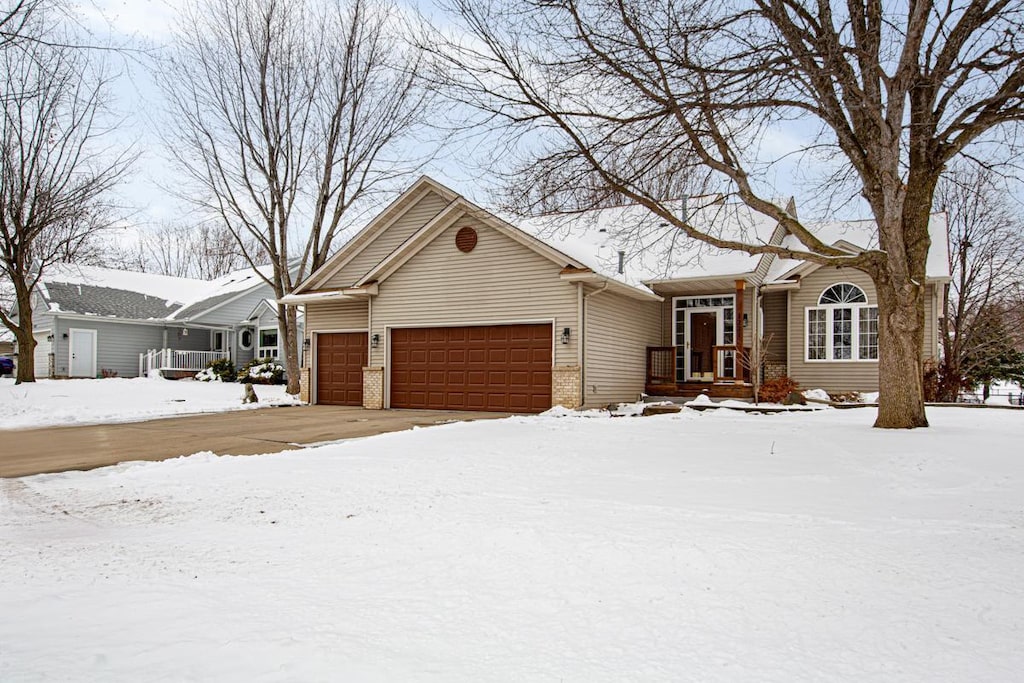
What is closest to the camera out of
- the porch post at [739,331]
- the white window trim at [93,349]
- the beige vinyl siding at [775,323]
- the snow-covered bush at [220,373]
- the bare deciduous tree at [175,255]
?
the porch post at [739,331]

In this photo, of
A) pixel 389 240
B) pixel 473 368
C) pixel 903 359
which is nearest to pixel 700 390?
pixel 473 368

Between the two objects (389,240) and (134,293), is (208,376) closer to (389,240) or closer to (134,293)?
(134,293)

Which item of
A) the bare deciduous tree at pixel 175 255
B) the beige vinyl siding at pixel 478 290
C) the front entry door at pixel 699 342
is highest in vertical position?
the bare deciduous tree at pixel 175 255

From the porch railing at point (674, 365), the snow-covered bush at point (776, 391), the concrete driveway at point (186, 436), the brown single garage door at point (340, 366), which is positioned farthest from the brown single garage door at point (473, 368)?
the snow-covered bush at point (776, 391)

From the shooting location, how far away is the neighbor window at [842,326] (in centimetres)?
1703

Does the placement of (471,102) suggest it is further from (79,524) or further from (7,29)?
(79,524)

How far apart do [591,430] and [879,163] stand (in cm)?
543

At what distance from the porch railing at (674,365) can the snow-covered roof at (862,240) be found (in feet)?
7.49

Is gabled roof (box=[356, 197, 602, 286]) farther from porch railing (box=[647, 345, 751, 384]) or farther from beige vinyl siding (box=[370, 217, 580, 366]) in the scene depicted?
porch railing (box=[647, 345, 751, 384])

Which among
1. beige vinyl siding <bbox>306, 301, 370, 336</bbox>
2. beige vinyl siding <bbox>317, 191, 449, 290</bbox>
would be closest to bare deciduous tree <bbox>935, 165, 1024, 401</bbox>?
beige vinyl siding <bbox>317, 191, 449, 290</bbox>

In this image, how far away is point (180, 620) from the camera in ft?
10.2

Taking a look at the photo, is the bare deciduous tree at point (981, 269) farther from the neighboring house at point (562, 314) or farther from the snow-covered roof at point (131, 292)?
the snow-covered roof at point (131, 292)

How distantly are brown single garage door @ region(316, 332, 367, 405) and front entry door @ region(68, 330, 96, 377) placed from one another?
48.5 feet

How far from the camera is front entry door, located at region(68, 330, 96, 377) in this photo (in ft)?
88.8
